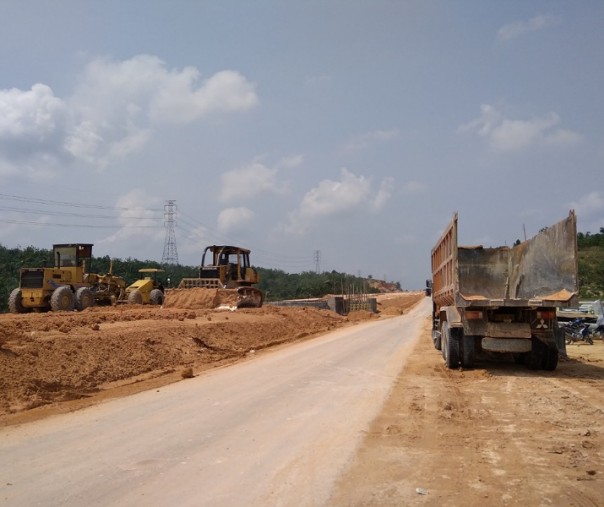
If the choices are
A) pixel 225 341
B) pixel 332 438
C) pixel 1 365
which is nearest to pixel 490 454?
pixel 332 438

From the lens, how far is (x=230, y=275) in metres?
31.7

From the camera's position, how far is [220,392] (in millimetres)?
10414

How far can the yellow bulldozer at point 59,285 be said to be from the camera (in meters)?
26.3

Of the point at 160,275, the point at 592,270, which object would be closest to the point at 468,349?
the point at 592,270

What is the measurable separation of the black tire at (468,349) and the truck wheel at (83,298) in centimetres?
2007

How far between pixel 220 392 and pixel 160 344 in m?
5.37

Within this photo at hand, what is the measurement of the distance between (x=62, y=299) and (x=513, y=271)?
19.8 meters

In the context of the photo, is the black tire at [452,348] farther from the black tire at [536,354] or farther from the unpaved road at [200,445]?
the unpaved road at [200,445]

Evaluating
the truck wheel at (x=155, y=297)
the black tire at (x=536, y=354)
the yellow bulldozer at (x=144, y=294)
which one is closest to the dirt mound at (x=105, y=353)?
the black tire at (x=536, y=354)

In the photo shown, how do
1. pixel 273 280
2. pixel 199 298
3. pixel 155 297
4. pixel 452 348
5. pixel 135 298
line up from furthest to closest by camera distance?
pixel 273 280
pixel 155 297
pixel 135 298
pixel 199 298
pixel 452 348

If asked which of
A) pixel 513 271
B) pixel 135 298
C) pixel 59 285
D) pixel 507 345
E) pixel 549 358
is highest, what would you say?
pixel 513 271

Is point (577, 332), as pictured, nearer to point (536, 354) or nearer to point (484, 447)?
point (536, 354)

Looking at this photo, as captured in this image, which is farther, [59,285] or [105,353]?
[59,285]

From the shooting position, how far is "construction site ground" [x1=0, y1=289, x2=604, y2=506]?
5.31 meters
